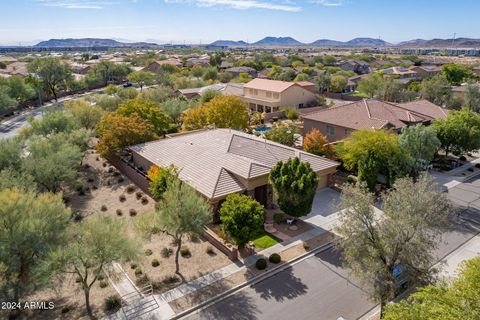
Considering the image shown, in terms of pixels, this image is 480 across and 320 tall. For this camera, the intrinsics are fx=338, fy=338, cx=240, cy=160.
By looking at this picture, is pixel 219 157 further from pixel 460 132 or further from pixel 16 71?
pixel 16 71

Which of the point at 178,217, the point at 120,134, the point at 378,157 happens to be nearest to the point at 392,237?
the point at 178,217

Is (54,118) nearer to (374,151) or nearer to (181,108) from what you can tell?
(181,108)

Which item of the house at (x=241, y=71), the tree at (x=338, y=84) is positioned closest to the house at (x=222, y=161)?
the tree at (x=338, y=84)

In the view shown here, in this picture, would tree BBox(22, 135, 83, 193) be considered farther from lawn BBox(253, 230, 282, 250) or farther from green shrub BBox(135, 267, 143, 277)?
lawn BBox(253, 230, 282, 250)

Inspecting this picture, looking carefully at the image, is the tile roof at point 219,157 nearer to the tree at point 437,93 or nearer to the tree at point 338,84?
the tree at point 437,93

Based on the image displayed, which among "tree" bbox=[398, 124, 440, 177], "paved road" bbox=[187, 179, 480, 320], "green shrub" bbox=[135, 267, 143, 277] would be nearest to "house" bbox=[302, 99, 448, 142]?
"tree" bbox=[398, 124, 440, 177]
